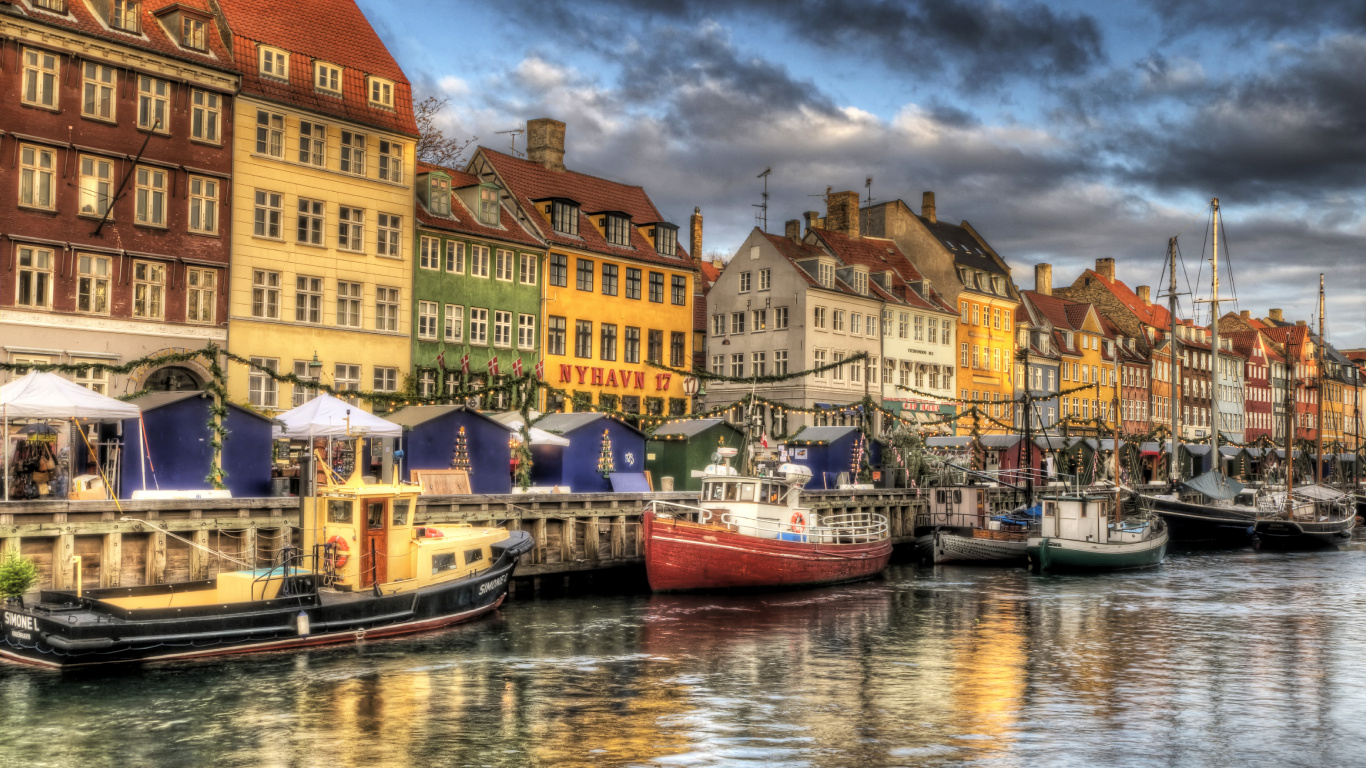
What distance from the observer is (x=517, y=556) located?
30750 mm

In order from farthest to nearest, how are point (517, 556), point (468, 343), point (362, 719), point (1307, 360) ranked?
1. point (1307, 360)
2. point (468, 343)
3. point (517, 556)
4. point (362, 719)

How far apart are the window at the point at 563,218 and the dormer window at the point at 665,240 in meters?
5.49

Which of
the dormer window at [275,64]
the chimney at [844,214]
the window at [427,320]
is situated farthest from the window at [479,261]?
the chimney at [844,214]

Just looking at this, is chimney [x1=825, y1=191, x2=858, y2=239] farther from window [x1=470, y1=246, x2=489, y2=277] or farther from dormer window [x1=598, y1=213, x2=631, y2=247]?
window [x1=470, y1=246, x2=489, y2=277]

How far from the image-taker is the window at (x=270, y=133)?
143 feet

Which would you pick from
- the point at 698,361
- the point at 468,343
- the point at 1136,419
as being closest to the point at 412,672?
the point at 468,343

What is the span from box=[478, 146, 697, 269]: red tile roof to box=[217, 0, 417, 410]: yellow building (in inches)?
323

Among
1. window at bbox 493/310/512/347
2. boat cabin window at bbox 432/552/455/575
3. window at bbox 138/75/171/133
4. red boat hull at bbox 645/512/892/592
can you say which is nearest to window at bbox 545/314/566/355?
window at bbox 493/310/512/347

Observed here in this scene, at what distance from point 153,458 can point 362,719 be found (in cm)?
1557

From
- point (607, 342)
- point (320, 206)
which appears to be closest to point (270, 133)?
point (320, 206)

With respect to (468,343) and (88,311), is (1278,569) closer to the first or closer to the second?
(468,343)

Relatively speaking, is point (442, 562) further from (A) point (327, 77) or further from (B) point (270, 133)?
(A) point (327, 77)

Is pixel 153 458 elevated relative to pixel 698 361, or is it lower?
lower

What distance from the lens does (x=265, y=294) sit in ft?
142
